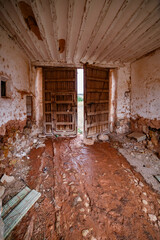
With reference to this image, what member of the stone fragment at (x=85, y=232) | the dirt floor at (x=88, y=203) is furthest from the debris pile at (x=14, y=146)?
the stone fragment at (x=85, y=232)

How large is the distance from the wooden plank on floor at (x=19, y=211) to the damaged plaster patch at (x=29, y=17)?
3217 millimetres

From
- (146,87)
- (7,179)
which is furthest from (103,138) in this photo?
(7,179)

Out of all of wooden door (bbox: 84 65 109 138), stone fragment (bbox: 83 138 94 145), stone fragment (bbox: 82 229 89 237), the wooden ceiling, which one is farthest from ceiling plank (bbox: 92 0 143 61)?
stone fragment (bbox: 82 229 89 237)

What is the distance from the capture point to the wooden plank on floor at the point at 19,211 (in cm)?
129

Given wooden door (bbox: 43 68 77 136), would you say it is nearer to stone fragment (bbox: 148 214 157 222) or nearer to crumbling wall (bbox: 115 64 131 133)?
crumbling wall (bbox: 115 64 131 133)

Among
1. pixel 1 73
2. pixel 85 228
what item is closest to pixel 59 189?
pixel 85 228

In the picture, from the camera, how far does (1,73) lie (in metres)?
2.21

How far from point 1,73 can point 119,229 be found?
3347mm

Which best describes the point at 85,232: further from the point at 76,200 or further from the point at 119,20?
the point at 119,20

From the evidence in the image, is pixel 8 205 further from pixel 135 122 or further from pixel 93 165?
pixel 135 122

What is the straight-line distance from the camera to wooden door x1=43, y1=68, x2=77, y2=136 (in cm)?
428

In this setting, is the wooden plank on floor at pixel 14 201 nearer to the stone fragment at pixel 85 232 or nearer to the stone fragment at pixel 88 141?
the stone fragment at pixel 85 232

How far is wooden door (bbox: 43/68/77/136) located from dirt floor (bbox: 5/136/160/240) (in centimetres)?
188

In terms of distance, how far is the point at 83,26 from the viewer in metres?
2.20
